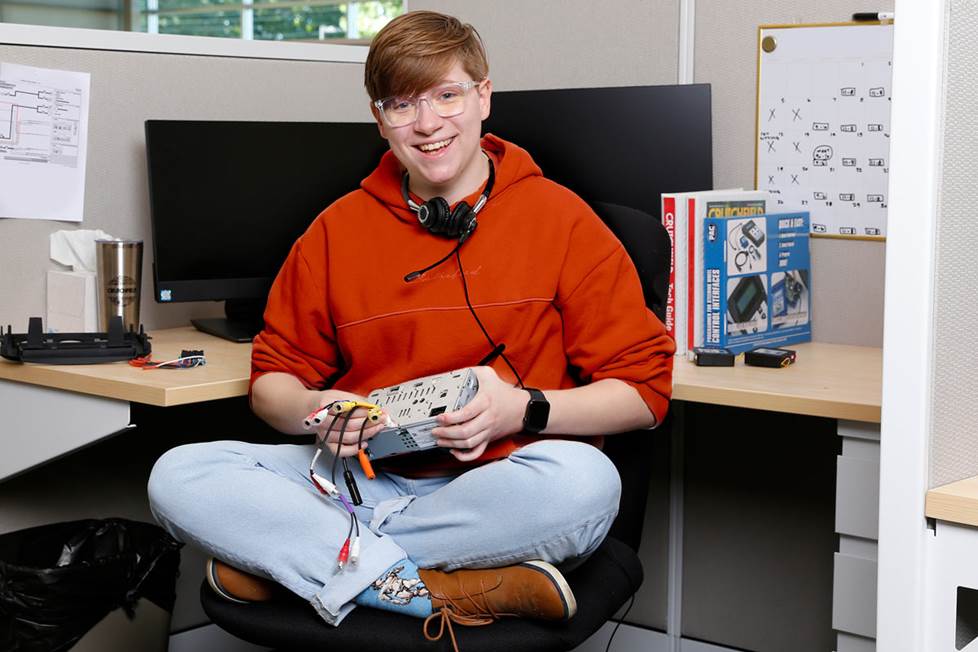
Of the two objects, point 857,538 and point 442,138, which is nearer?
point 857,538

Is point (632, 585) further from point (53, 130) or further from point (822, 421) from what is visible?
point (53, 130)

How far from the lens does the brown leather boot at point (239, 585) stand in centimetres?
142

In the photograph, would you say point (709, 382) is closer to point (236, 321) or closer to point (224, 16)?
point (236, 321)

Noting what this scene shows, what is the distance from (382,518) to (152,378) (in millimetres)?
402

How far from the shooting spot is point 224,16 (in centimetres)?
1226

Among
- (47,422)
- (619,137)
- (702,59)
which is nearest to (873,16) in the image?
(702,59)

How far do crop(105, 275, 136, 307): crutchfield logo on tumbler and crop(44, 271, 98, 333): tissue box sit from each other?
1.2 inches

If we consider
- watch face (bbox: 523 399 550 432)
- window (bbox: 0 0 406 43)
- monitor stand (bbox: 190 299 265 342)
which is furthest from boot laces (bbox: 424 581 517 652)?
window (bbox: 0 0 406 43)

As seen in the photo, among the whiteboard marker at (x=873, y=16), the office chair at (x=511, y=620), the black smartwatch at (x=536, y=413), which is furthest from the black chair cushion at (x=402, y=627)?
the whiteboard marker at (x=873, y=16)

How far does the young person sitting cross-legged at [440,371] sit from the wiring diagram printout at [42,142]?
0.51 meters

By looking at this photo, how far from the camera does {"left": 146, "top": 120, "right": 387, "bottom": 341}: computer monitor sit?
6.48 feet

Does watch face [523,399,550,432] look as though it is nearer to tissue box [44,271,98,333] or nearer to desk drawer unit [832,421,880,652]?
desk drawer unit [832,421,880,652]

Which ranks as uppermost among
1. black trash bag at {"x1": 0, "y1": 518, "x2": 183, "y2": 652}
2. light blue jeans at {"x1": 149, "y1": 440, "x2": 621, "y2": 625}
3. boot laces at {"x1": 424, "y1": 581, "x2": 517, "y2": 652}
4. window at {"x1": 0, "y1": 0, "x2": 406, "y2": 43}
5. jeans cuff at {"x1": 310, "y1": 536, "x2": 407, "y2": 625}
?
window at {"x1": 0, "y1": 0, "x2": 406, "y2": 43}

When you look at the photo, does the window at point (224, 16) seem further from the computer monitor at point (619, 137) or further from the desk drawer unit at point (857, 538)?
the desk drawer unit at point (857, 538)
